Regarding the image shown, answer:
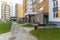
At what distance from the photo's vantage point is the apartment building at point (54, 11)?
39.5 meters

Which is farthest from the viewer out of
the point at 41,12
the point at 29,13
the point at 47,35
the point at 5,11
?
the point at 5,11

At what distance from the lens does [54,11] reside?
41.6 metres

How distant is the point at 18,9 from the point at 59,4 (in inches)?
5340

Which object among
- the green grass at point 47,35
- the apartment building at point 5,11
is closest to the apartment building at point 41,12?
A: the green grass at point 47,35

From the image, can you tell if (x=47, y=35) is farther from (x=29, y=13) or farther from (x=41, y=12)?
(x=29, y=13)

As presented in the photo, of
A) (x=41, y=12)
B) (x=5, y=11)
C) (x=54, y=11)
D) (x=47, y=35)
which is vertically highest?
(x=5, y=11)

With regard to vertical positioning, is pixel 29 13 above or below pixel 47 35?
above

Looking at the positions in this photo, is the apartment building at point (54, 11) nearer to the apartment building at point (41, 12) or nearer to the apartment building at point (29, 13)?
the apartment building at point (41, 12)

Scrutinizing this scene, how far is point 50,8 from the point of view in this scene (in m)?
44.3

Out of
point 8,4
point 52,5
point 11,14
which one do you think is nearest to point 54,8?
point 52,5

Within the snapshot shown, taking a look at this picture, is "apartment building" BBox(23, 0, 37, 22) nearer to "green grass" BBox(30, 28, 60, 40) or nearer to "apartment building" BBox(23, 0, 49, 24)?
"apartment building" BBox(23, 0, 49, 24)

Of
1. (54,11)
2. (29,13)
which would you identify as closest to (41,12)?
(29,13)

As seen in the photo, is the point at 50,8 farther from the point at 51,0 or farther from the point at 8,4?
the point at 8,4

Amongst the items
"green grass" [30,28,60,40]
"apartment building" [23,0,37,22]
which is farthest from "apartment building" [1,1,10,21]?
"green grass" [30,28,60,40]
